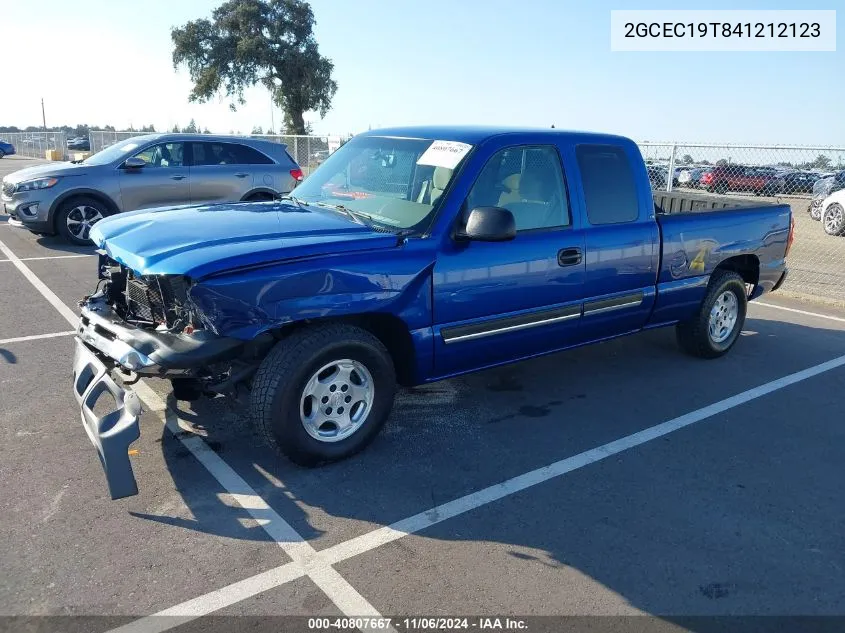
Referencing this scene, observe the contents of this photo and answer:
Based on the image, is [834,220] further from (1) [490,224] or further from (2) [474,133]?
(1) [490,224]

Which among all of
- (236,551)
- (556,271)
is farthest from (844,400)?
(236,551)

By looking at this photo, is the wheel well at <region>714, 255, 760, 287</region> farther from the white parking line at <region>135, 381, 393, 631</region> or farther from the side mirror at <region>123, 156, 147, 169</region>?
the side mirror at <region>123, 156, 147, 169</region>

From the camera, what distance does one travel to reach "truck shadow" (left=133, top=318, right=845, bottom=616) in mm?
2984

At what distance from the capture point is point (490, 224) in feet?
12.5

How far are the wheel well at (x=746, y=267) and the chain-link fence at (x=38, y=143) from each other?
36057mm

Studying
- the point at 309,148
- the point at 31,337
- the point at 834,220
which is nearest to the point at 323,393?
the point at 31,337

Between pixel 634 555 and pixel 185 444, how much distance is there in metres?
2.55

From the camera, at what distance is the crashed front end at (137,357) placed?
320 centimetres

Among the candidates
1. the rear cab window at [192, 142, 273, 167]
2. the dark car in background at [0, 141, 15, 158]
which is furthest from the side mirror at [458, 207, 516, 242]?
the dark car in background at [0, 141, 15, 158]

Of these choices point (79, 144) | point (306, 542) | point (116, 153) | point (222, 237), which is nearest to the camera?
point (306, 542)

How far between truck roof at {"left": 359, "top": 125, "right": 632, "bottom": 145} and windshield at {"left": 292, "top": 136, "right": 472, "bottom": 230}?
0.08m

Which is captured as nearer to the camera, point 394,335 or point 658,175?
point 394,335

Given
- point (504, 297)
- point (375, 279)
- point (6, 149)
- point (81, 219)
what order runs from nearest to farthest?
1. point (375, 279)
2. point (504, 297)
3. point (81, 219)
4. point (6, 149)

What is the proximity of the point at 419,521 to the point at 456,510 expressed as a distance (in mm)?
213
